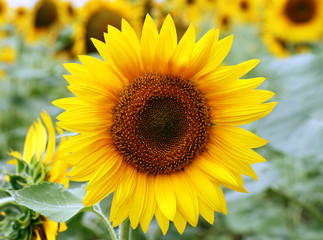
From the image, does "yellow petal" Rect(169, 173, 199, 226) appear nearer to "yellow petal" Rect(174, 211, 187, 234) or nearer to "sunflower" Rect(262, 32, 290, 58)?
"yellow petal" Rect(174, 211, 187, 234)

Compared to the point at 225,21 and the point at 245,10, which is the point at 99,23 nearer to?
the point at 225,21

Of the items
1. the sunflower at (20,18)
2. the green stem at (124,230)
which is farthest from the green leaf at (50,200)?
the sunflower at (20,18)

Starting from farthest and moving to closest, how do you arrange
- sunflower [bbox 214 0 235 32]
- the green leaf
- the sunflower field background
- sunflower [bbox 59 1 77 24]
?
1. sunflower [bbox 214 0 235 32]
2. sunflower [bbox 59 1 77 24]
3. the sunflower field background
4. the green leaf

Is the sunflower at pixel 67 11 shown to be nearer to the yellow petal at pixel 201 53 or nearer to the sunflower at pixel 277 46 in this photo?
the sunflower at pixel 277 46

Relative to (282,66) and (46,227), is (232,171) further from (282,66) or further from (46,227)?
(282,66)

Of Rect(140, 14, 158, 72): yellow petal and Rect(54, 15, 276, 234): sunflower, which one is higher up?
Rect(140, 14, 158, 72): yellow petal

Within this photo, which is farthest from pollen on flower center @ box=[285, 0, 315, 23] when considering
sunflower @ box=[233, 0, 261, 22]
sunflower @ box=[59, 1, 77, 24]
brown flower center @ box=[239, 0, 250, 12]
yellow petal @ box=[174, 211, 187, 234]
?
yellow petal @ box=[174, 211, 187, 234]

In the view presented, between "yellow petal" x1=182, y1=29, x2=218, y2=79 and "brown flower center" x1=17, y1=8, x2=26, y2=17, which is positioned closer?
"yellow petal" x1=182, y1=29, x2=218, y2=79
